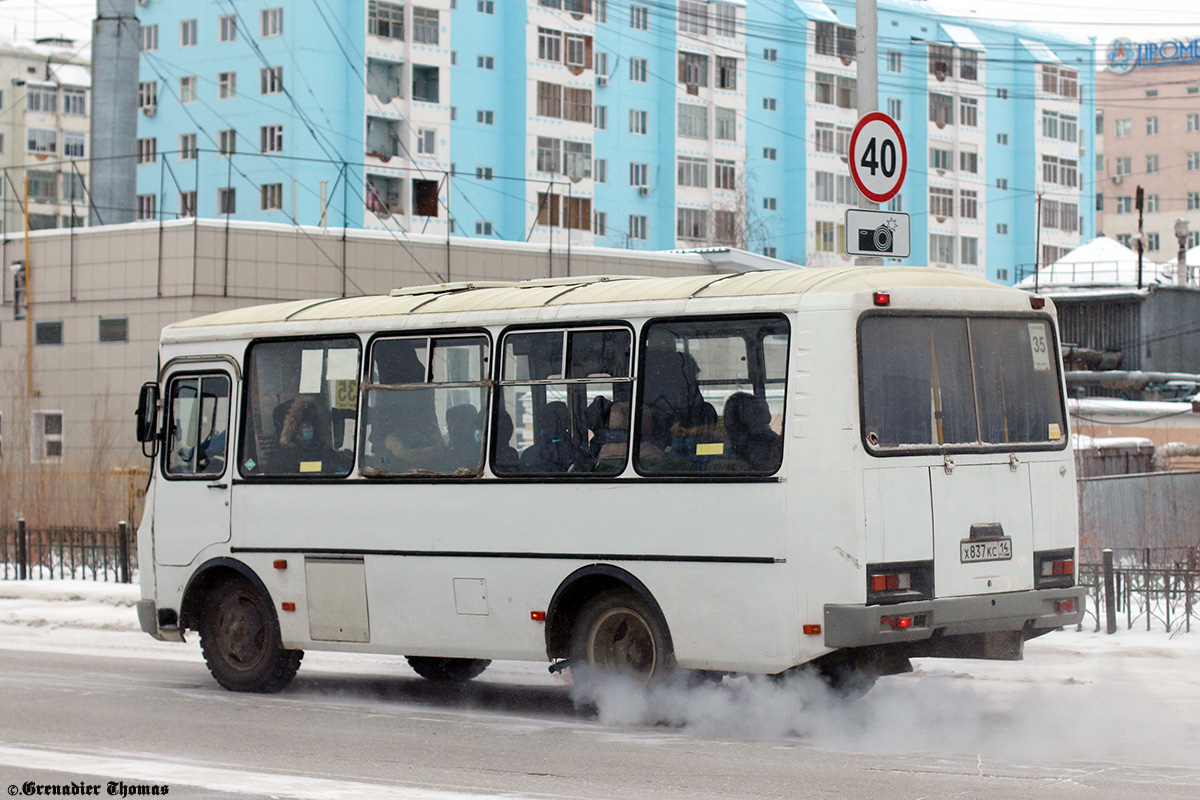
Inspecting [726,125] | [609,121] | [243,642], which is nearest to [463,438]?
[243,642]

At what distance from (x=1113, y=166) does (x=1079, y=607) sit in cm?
13408

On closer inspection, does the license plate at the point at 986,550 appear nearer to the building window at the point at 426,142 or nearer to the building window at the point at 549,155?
the building window at the point at 426,142

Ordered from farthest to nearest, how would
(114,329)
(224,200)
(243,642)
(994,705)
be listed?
(224,200) → (114,329) → (243,642) → (994,705)

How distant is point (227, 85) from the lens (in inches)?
2601

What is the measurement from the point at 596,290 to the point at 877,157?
358 cm

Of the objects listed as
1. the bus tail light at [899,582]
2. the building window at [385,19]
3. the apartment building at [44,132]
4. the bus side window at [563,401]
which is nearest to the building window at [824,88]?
the building window at [385,19]

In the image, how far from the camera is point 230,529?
13711 millimetres

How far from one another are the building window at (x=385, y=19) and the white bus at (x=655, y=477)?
5528 centimetres

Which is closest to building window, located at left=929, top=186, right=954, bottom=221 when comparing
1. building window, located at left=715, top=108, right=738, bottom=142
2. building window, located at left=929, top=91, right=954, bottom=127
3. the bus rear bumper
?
building window, located at left=929, top=91, right=954, bottom=127

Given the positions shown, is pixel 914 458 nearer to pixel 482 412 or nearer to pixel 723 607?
pixel 723 607

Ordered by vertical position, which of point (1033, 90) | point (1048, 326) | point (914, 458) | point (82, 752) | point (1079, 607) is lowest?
point (82, 752)

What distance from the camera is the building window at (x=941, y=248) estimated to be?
9612 centimetres

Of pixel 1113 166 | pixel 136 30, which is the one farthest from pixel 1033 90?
pixel 136 30

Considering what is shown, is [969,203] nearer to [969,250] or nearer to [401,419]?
[969,250]
